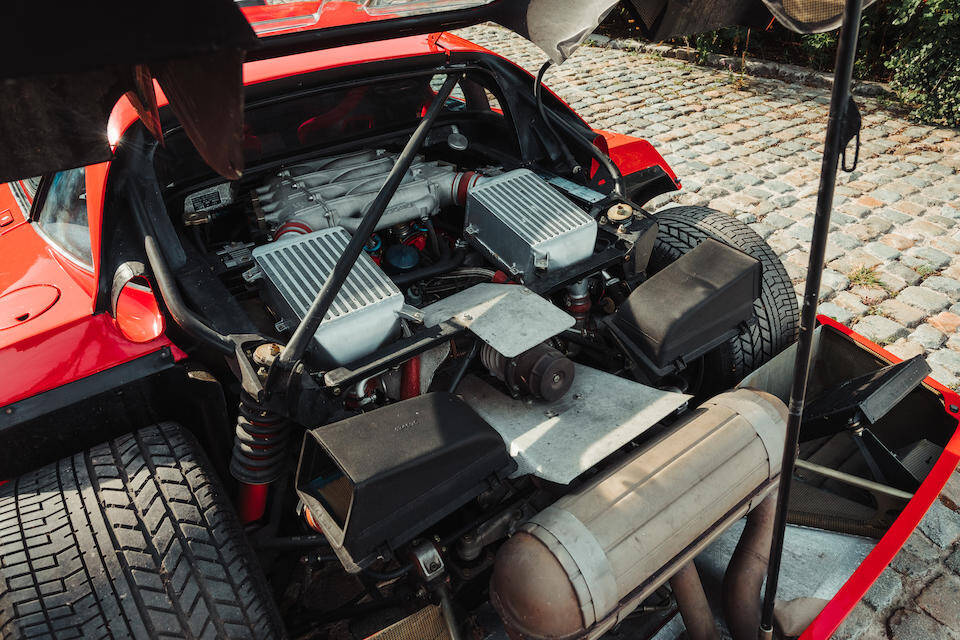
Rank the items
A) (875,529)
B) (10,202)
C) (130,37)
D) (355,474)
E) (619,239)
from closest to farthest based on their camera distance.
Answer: (130,37), (355,474), (875,529), (619,239), (10,202)

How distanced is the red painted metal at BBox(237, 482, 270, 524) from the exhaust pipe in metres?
0.79

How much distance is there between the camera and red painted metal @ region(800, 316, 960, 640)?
1.70 meters

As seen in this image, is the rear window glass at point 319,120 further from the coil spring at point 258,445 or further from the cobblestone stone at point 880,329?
the cobblestone stone at point 880,329

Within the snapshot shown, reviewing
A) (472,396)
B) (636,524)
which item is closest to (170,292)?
(472,396)

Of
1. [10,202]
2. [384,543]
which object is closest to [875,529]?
[384,543]

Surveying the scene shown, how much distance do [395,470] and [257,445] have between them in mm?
536

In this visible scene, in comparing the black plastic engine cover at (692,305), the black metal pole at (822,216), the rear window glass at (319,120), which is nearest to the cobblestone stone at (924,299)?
the black plastic engine cover at (692,305)

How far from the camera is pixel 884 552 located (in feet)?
5.92

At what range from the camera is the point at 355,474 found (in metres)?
1.53

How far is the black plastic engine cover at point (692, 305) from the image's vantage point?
7.07ft

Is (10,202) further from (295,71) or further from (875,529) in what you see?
(875,529)

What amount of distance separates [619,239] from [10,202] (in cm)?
270

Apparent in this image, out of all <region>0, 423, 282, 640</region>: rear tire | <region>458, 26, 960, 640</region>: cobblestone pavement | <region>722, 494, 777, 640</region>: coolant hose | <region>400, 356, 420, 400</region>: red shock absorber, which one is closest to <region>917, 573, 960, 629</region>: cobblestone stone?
<region>458, 26, 960, 640</region>: cobblestone pavement

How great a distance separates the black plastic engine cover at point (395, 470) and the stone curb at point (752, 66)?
19.7 ft
